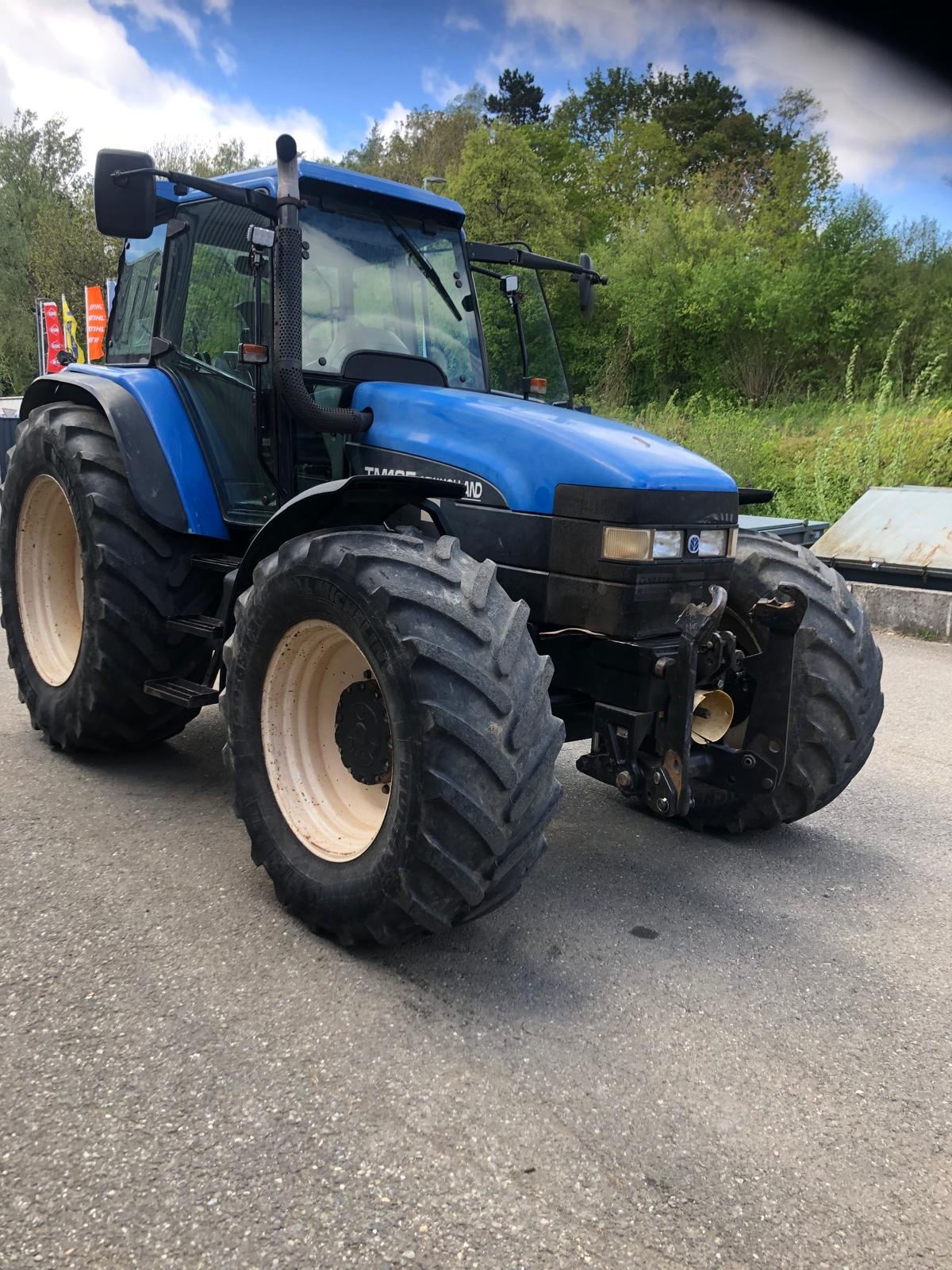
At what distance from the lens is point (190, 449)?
4.23 meters

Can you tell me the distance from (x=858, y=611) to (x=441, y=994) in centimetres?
228

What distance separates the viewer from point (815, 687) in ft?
12.6

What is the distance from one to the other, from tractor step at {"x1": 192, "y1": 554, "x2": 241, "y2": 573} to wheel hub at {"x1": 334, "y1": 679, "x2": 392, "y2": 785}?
1067mm

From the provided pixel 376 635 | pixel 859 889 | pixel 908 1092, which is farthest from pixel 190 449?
pixel 908 1092

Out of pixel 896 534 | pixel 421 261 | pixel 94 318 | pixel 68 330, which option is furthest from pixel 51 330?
pixel 421 261

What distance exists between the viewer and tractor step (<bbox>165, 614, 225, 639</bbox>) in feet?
12.8

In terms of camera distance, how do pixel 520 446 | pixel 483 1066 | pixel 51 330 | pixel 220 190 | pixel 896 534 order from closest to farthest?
pixel 483 1066 < pixel 520 446 < pixel 220 190 < pixel 896 534 < pixel 51 330

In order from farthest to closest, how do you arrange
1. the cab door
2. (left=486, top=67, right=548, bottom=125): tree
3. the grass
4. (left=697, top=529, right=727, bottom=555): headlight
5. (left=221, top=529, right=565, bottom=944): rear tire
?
(left=486, top=67, right=548, bottom=125): tree < the grass < the cab door < (left=697, top=529, right=727, bottom=555): headlight < (left=221, top=529, right=565, bottom=944): rear tire

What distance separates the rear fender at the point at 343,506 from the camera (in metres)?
3.05

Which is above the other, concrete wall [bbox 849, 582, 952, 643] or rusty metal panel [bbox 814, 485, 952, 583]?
rusty metal panel [bbox 814, 485, 952, 583]

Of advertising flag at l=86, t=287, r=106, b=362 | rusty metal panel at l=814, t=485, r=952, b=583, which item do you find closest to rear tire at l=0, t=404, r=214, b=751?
rusty metal panel at l=814, t=485, r=952, b=583

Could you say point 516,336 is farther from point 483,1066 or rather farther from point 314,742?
point 483,1066

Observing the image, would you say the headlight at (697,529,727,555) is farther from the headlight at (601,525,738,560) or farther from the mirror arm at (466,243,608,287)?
the mirror arm at (466,243,608,287)

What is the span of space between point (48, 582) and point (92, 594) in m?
0.92
